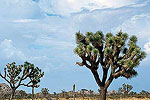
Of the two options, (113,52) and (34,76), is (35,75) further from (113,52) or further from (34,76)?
(113,52)

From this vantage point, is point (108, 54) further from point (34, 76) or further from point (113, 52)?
point (34, 76)

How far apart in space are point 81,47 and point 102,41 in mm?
2217

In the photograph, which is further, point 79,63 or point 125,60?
point 79,63

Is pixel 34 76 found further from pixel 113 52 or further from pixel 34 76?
pixel 113 52

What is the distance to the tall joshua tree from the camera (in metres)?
21.4

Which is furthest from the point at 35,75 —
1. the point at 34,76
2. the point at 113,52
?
the point at 113,52

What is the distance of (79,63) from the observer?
75.3 feet

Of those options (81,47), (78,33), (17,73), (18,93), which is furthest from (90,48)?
(18,93)

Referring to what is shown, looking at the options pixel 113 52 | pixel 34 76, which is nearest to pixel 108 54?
pixel 113 52

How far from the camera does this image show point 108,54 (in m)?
21.4

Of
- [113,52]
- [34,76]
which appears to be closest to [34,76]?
[34,76]

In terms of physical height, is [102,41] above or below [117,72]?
above

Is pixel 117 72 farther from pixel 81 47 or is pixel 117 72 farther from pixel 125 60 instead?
pixel 81 47

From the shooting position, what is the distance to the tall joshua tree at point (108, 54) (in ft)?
70.1
